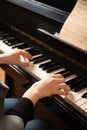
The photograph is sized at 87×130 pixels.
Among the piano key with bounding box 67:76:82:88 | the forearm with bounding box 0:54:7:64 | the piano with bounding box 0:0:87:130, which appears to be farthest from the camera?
the forearm with bounding box 0:54:7:64

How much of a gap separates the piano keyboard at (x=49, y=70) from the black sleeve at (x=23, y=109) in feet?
0.58

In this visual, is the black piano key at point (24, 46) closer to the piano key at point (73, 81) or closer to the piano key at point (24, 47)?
the piano key at point (24, 47)

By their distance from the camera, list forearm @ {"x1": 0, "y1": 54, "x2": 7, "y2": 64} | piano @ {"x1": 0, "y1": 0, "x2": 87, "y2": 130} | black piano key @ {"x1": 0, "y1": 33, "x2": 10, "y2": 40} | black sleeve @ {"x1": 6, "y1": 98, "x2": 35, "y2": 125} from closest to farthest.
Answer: black sleeve @ {"x1": 6, "y1": 98, "x2": 35, "y2": 125}, piano @ {"x1": 0, "y1": 0, "x2": 87, "y2": 130}, forearm @ {"x1": 0, "y1": 54, "x2": 7, "y2": 64}, black piano key @ {"x1": 0, "y1": 33, "x2": 10, "y2": 40}

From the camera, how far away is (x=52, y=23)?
154 centimetres

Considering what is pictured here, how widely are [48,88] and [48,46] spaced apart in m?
0.37

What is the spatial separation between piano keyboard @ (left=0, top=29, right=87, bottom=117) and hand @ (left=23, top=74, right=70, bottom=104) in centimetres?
4

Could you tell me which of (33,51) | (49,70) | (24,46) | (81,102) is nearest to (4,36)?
(24,46)

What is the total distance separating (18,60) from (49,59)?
191 mm

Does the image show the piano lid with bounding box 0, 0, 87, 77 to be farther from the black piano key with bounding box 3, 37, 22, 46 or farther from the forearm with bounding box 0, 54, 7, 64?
the forearm with bounding box 0, 54, 7, 64

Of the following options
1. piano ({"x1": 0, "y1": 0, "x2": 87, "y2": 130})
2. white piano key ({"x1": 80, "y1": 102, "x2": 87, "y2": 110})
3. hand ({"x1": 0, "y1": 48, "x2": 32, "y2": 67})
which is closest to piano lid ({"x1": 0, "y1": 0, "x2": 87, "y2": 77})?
piano ({"x1": 0, "y1": 0, "x2": 87, "y2": 130})

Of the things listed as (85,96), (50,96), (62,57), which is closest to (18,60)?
(62,57)

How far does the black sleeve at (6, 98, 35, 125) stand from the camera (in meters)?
1.10

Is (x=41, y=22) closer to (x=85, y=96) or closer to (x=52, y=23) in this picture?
(x=52, y=23)

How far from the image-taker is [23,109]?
1113 mm
